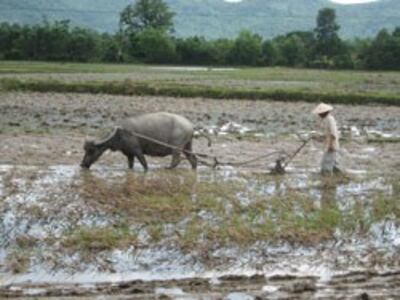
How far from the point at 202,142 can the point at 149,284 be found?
972 cm

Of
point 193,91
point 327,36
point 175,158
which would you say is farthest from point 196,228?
point 327,36

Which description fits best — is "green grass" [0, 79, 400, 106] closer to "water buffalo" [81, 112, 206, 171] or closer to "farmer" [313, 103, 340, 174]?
"water buffalo" [81, 112, 206, 171]

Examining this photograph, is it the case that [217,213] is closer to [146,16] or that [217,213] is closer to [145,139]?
[145,139]

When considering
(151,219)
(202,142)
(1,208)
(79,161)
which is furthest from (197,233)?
(202,142)

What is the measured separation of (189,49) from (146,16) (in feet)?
59.3

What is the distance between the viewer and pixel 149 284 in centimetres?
660

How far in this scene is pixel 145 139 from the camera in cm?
1179

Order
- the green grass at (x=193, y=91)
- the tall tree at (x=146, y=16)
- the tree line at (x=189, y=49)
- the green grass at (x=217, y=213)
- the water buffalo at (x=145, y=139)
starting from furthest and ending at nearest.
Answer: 1. the tall tree at (x=146, y=16)
2. the tree line at (x=189, y=49)
3. the green grass at (x=193, y=91)
4. the water buffalo at (x=145, y=139)
5. the green grass at (x=217, y=213)

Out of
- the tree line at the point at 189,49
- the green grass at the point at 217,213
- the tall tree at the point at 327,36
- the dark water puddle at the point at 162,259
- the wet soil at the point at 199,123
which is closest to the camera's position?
the dark water puddle at the point at 162,259

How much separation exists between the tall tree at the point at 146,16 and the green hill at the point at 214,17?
88649 millimetres

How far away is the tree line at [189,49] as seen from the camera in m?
46.2

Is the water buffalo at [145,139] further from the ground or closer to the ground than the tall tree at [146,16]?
closer to the ground

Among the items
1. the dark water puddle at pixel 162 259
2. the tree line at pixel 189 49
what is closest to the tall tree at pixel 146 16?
the tree line at pixel 189 49

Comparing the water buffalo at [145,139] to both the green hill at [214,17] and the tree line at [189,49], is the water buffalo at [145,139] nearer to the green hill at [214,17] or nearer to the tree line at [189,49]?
the tree line at [189,49]
